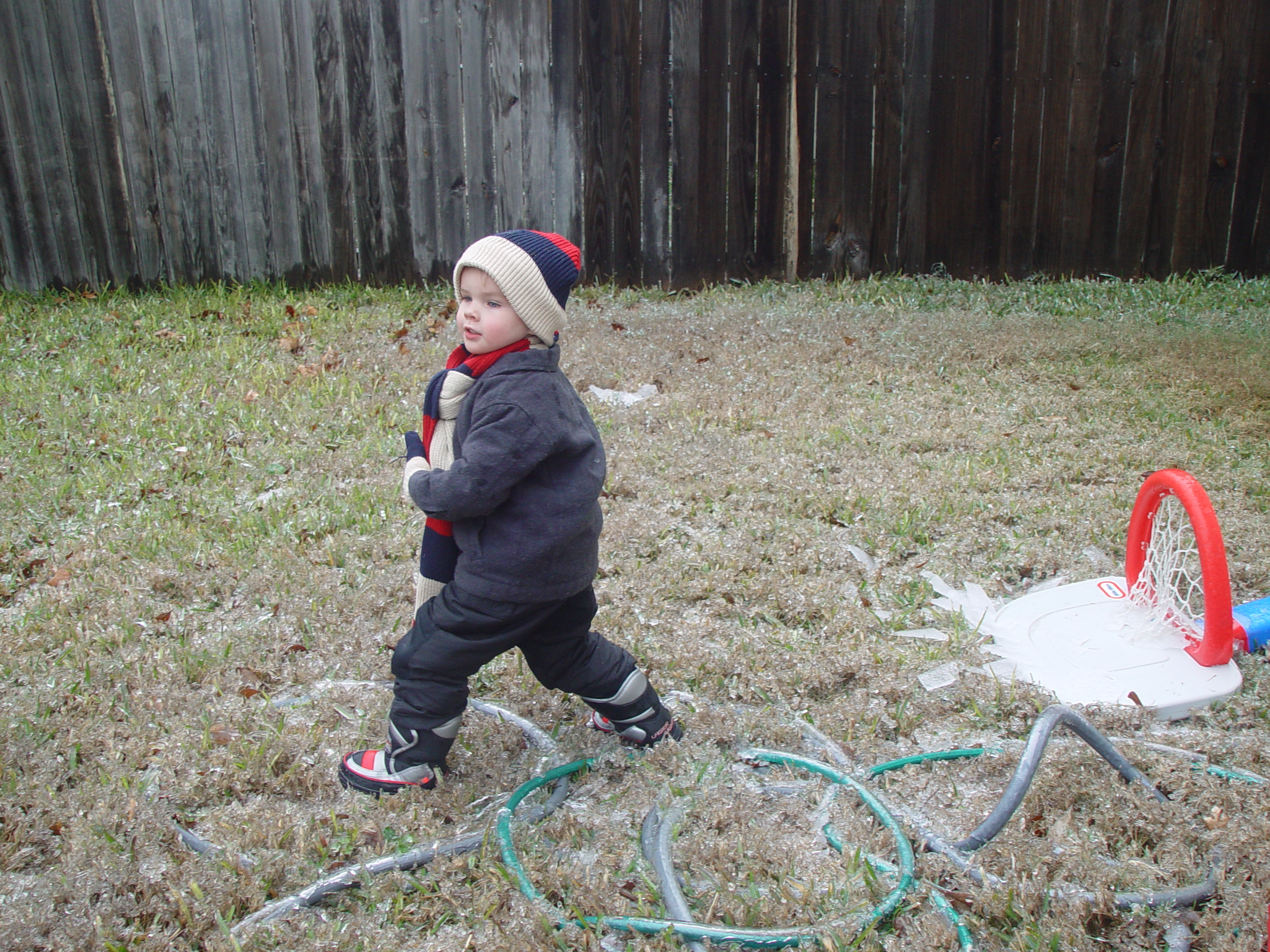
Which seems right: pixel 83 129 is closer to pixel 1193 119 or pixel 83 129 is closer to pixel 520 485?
pixel 520 485

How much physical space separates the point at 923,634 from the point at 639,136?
4.97m

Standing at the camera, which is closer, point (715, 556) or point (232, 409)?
point (715, 556)

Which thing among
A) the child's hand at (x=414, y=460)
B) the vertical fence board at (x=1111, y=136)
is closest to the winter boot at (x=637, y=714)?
the child's hand at (x=414, y=460)

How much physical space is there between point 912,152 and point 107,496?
5.81 m

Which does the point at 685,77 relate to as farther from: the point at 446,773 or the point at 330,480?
the point at 446,773

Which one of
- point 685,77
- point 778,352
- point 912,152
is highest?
point 685,77

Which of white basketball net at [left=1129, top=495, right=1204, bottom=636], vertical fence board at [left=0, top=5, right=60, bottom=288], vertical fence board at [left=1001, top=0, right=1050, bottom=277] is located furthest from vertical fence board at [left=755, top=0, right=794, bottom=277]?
vertical fence board at [left=0, top=5, right=60, bottom=288]

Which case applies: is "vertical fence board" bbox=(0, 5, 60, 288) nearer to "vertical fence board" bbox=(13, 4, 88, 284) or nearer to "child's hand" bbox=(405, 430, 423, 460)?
"vertical fence board" bbox=(13, 4, 88, 284)

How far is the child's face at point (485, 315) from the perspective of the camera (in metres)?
2.04

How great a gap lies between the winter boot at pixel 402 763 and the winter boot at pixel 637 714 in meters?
0.36

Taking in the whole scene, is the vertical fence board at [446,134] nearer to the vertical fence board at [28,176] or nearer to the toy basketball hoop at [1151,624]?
the vertical fence board at [28,176]

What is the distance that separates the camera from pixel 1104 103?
727cm

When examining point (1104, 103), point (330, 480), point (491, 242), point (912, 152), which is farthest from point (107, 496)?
point (1104, 103)

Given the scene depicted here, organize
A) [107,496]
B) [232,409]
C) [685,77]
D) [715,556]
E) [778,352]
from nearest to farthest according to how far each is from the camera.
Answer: [715,556], [107,496], [232,409], [778,352], [685,77]
